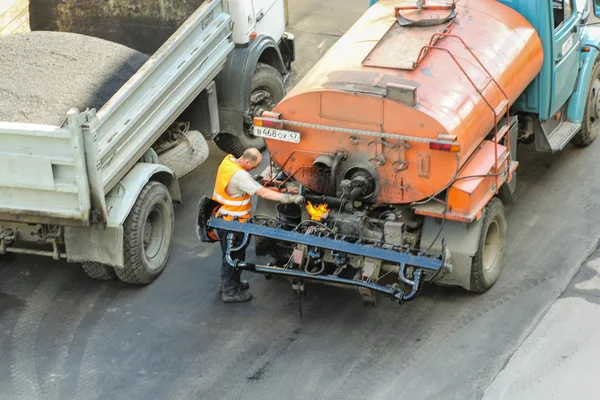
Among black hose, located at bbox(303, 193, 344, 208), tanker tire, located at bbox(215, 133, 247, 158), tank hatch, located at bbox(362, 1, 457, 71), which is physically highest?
tank hatch, located at bbox(362, 1, 457, 71)

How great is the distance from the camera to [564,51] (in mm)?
9180

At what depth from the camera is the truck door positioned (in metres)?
9.04

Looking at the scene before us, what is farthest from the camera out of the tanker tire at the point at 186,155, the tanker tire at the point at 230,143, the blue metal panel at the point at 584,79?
the tanker tire at the point at 230,143

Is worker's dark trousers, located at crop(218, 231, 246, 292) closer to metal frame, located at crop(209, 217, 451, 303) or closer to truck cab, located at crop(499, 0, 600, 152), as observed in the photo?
metal frame, located at crop(209, 217, 451, 303)

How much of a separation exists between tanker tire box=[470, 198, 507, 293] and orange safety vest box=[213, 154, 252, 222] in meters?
1.83

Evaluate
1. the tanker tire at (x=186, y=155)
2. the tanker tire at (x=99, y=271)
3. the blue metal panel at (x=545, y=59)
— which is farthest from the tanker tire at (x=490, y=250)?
the tanker tire at (x=99, y=271)

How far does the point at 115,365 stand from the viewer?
7613mm

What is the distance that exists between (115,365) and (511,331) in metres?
2.97

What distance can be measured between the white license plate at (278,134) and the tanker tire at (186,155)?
58.8 inches

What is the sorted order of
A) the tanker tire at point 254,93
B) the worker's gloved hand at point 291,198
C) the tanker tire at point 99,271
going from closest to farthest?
the worker's gloved hand at point 291,198 → the tanker tire at point 99,271 → the tanker tire at point 254,93

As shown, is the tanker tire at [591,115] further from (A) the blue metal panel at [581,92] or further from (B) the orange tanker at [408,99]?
(B) the orange tanker at [408,99]

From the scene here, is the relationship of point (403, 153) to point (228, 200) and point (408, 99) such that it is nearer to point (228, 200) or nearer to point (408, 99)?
point (408, 99)

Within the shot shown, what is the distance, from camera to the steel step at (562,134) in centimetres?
946

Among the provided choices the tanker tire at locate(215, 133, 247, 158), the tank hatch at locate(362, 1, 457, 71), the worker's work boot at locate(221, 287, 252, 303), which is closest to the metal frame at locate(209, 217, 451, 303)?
the worker's work boot at locate(221, 287, 252, 303)
